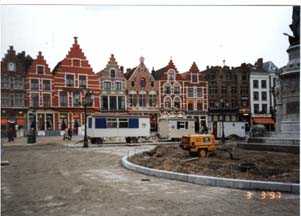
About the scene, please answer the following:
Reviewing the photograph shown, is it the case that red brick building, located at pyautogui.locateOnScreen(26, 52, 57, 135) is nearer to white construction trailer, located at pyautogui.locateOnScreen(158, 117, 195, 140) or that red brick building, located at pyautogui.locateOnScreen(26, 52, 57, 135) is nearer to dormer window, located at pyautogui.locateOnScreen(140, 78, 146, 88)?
dormer window, located at pyautogui.locateOnScreen(140, 78, 146, 88)

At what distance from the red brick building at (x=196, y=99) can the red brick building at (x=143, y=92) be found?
3.82 feet

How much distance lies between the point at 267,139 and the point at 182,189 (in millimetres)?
5693

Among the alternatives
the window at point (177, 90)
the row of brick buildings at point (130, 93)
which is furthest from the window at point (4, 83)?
the window at point (177, 90)

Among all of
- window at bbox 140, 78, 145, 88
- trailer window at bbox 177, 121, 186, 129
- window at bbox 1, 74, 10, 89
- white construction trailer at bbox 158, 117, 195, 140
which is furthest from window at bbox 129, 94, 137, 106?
window at bbox 1, 74, 10, 89

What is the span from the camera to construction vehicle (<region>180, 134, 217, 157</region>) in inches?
Answer: 405

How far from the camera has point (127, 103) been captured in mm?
Result: 16297

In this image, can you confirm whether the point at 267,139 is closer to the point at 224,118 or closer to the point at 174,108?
the point at 174,108

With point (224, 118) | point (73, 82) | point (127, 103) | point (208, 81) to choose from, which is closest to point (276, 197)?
point (208, 81)

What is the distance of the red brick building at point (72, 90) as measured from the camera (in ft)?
A: 59.1

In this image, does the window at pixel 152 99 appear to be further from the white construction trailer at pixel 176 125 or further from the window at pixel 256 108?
the window at pixel 256 108

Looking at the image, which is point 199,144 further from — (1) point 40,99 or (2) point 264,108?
(2) point 264,108
